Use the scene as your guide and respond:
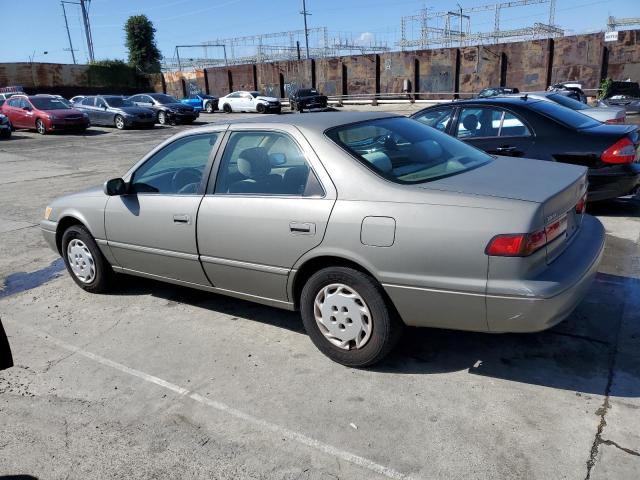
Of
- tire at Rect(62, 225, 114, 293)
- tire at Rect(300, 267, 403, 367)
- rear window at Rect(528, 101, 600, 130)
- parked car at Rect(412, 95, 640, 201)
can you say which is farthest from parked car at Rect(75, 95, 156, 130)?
tire at Rect(300, 267, 403, 367)

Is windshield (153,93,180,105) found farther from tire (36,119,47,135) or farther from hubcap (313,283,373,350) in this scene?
hubcap (313,283,373,350)

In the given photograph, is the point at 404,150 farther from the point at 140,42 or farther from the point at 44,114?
the point at 140,42

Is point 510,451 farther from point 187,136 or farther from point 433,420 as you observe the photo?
point 187,136

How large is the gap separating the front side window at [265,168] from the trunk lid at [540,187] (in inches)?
32.2

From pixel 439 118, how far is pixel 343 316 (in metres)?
4.58

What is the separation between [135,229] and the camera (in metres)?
4.40

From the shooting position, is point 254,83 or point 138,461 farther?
point 254,83

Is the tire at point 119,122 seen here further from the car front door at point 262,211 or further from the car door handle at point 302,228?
the car door handle at point 302,228

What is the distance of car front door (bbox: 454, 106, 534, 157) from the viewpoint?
252 inches

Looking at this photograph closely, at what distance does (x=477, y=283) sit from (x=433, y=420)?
0.79 meters

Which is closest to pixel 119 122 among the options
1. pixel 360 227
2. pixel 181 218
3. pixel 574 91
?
pixel 574 91

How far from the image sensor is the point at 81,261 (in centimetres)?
503

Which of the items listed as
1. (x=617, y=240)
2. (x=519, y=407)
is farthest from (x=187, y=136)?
(x=617, y=240)

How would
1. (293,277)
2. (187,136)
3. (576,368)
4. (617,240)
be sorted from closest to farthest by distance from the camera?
1. (576,368)
2. (293,277)
3. (187,136)
4. (617,240)
